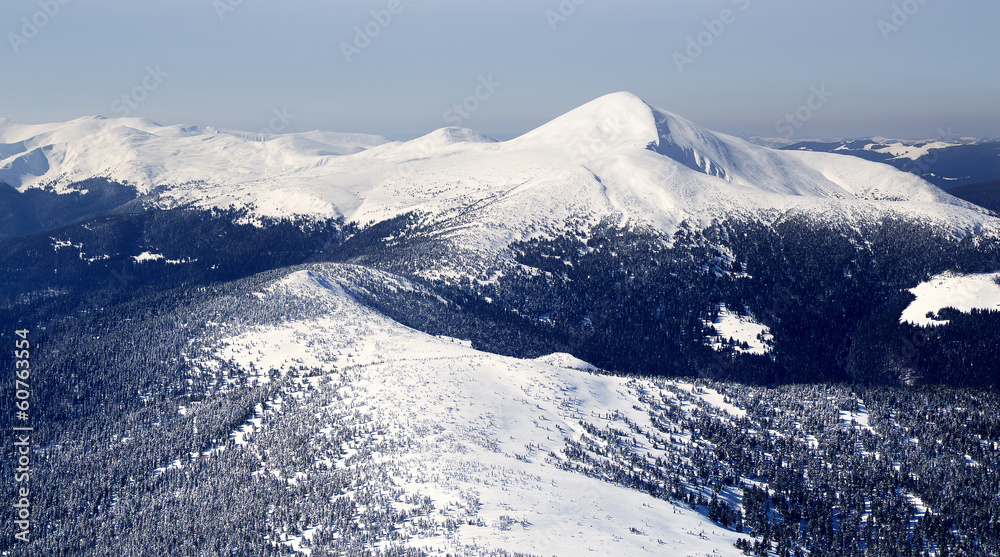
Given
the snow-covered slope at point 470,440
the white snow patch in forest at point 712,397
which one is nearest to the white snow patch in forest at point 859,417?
the white snow patch in forest at point 712,397

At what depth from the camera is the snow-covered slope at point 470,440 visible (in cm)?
9400

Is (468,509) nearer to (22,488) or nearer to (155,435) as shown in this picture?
(155,435)

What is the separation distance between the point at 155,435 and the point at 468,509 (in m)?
80.2

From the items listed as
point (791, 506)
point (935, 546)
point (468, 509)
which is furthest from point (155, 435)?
point (935, 546)

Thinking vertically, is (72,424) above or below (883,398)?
below

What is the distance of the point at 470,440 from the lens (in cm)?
12406

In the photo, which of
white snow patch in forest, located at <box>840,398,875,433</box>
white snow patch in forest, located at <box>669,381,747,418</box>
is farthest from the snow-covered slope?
white snow patch in forest, located at <box>840,398,875,433</box>

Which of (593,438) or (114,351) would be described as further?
(114,351)

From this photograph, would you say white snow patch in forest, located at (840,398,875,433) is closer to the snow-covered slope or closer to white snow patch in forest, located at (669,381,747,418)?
white snow patch in forest, located at (669,381,747,418)

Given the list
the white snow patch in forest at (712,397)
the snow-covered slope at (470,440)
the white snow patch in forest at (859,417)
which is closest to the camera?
the snow-covered slope at (470,440)

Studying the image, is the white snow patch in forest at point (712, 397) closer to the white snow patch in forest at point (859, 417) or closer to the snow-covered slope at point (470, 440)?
the snow-covered slope at point (470, 440)

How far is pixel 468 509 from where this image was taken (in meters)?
97.4

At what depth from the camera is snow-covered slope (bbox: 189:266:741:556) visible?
94000 millimetres

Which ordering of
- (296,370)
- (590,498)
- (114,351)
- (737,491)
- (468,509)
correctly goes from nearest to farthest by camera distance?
(468,509) < (590,498) < (737,491) < (296,370) < (114,351)
